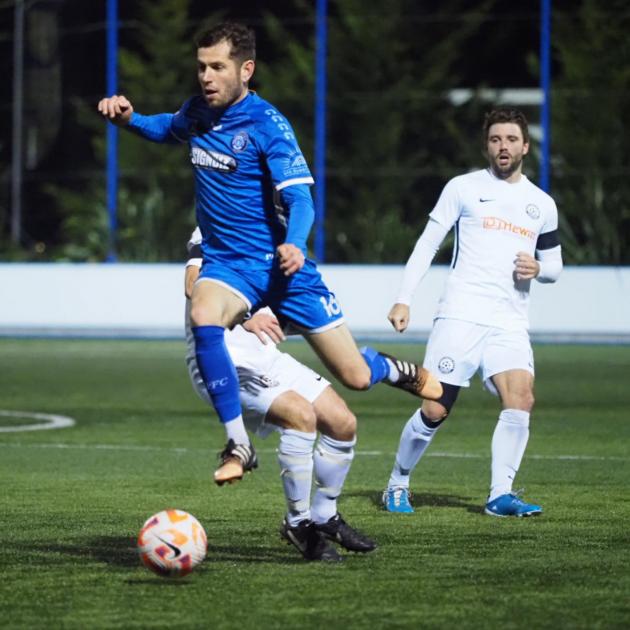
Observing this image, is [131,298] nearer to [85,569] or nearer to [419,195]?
[419,195]

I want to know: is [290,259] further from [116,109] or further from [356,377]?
[116,109]

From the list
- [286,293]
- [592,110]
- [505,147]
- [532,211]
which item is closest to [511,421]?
[532,211]

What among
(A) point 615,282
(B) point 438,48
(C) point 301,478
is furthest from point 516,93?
(C) point 301,478

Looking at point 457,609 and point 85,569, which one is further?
point 85,569

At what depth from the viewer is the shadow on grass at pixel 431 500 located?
9.18 m

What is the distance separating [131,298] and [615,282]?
21.8 feet

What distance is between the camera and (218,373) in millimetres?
7062

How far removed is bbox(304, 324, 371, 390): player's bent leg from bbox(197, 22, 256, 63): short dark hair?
4.08 ft

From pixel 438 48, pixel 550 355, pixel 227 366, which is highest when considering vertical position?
pixel 438 48

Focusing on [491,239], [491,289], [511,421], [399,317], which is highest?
[491,239]

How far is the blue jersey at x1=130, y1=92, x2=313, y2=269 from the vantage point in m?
7.27

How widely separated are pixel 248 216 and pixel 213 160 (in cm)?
30

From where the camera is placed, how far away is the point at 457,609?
20.3ft

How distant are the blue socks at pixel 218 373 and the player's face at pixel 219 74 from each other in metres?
1.03
